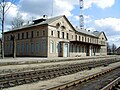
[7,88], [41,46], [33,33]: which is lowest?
[7,88]

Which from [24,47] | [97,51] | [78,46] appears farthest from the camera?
[97,51]

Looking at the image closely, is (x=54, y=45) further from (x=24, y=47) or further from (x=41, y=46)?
(x=24, y=47)

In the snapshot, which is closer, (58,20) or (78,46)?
(58,20)

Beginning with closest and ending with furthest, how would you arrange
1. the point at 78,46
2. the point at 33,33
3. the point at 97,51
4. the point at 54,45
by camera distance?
the point at 54,45 < the point at 33,33 < the point at 78,46 < the point at 97,51

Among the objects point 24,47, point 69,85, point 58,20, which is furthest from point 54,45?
point 69,85

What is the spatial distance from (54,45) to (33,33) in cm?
686

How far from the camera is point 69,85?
10.4 m

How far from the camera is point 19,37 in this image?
186ft

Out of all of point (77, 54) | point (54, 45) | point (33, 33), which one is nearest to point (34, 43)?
point (33, 33)

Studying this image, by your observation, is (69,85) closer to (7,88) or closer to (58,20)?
(7,88)

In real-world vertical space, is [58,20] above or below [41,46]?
above

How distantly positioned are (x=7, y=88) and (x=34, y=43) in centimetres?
4006

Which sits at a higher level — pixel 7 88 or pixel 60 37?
pixel 60 37

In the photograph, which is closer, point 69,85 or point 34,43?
point 69,85
